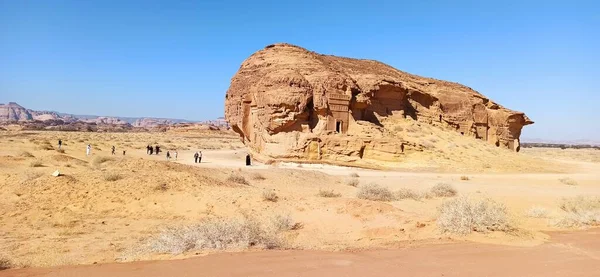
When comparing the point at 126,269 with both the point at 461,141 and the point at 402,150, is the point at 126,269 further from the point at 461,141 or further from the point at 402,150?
the point at 461,141

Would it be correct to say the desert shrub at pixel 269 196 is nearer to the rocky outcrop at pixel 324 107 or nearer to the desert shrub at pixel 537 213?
the desert shrub at pixel 537 213

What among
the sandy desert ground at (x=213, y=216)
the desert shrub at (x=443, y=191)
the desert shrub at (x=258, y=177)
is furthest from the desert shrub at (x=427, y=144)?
the desert shrub at (x=258, y=177)

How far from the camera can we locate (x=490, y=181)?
23.4 meters

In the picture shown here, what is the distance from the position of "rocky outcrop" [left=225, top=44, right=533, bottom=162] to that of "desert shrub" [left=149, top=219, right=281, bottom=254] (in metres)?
21.8

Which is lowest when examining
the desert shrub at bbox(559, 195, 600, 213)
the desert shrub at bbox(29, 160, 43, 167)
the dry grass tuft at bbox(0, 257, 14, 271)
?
the dry grass tuft at bbox(0, 257, 14, 271)

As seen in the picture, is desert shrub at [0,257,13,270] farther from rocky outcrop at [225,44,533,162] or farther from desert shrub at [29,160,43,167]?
rocky outcrop at [225,44,533,162]

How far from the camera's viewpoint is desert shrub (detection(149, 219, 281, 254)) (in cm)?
743

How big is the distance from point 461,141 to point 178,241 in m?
34.3

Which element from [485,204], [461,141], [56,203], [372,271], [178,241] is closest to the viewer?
[372,271]

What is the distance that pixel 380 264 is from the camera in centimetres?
641

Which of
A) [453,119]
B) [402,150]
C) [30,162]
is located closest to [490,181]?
[402,150]

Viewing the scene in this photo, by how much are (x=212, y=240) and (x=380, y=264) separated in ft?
10.5

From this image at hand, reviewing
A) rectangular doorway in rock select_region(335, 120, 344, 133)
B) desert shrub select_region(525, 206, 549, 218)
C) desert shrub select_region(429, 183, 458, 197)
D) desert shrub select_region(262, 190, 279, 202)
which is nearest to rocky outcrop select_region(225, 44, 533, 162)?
rectangular doorway in rock select_region(335, 120, 344, 133)

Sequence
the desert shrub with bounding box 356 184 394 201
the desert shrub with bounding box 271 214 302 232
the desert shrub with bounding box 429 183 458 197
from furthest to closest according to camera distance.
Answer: the desert shrub with bounding box 429 183 458 197
the desert shrub with bounding box 356 184 394 201
the desert shrub with bounding box 271 214 302 232
